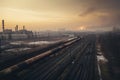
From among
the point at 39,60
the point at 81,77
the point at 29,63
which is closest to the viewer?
the point at 81,77

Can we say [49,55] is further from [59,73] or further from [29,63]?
[59,73]

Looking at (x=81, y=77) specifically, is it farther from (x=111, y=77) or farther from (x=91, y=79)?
(x=111, y=77)

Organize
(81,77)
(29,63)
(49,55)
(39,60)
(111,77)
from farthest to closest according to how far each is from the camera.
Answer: (49,55)
(39,60)
(29,63)
(111,77)
(81,77)

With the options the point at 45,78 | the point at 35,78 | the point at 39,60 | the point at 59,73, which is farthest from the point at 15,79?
the point at 39,60

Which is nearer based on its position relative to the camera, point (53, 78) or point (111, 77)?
point (53, 78)

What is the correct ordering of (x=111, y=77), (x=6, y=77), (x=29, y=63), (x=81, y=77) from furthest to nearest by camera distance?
(x=29, y=63), (x=111, y=77), (x=81, y=77), (x=6, y=77)

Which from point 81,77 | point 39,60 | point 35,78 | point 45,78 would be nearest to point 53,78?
point 45,78

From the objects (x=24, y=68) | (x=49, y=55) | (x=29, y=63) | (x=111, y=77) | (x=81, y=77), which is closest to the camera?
(x=81, y=77)

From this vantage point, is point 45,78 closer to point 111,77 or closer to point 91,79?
point 91,79
